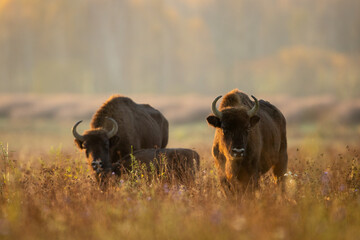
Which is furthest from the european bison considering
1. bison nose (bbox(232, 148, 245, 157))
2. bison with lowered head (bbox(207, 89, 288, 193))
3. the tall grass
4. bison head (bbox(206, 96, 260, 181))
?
bison nose (bbox(232, 148, 245, 157))

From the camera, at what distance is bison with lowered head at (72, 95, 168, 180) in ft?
36.3

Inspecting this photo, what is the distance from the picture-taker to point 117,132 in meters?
12.4

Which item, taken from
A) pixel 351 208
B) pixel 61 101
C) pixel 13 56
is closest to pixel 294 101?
pixel 61 101

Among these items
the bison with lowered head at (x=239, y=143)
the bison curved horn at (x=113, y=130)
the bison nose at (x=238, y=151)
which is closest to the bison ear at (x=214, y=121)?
the bison with lowered head at (x=239, y=143)

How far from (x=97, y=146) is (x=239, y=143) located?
4469 millimetres

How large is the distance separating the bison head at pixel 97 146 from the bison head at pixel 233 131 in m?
3.45

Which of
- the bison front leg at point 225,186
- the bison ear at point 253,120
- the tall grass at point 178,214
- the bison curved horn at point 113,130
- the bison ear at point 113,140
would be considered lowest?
the bison front leg at point 225,186

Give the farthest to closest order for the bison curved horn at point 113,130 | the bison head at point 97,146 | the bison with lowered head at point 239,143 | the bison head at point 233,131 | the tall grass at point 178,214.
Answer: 1. the bison curved horn at point 113,130
2. the bison head at point 97,146
3. the bison with lowered head at point 239,143
4. the bison head at point 233,131
5. the tall grass at point 178,214

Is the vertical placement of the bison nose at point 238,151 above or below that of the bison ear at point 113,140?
above

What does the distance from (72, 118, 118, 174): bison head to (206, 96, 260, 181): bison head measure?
345 cm

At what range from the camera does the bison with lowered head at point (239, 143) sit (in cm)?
798

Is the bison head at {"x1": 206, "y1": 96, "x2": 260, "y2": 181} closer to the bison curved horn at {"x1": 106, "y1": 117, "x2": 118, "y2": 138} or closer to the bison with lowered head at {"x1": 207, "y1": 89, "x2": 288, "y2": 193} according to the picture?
the bison with lowered head at {"x1": 207, "y1": 89, "x2": 288, "y2": 193}

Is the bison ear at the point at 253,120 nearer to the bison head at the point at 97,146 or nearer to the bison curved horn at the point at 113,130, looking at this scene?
the bison head at the point at 97,146

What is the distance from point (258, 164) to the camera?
8.65 meters
